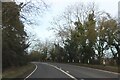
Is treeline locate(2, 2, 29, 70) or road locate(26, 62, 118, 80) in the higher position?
treeline locate(2, 2, 29, 70)

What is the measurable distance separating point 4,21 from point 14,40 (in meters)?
19.0

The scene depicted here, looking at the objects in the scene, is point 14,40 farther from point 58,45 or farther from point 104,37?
point 58,45

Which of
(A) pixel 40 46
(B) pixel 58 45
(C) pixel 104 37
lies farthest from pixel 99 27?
(A) pixel 40 46

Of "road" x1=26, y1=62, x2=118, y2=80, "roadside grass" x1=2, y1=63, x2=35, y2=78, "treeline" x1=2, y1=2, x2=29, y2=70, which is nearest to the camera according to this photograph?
"treeline" x1=2, y1=2, x2=29, y2=70

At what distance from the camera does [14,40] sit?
47688 millimetres

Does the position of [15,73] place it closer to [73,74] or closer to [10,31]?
[73,74]

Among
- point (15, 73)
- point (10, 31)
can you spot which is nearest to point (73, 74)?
point (15, 73)

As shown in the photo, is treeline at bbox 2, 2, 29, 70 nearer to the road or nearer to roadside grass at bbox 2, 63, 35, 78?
roadside grass at bbox 2, 63, 35, 78

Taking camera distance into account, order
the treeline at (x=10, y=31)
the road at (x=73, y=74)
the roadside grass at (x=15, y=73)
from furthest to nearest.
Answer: the road at (x=73, y=74), the roadside grass at (x=15, y=73), the treeline at (x=10, y=31)

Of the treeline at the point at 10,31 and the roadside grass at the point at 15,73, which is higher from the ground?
the treeline at the point at 10,31

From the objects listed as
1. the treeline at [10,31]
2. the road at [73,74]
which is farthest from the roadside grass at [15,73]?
the treeline at [10,31]

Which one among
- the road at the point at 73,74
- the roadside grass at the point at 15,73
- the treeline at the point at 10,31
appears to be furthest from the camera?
the road at the point at 73,74

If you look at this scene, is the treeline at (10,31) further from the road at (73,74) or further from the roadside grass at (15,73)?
the road at (73,74)

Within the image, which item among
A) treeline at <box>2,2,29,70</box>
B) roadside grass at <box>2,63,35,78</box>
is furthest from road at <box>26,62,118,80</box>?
treeline at <box>2,2,29,70</box>
